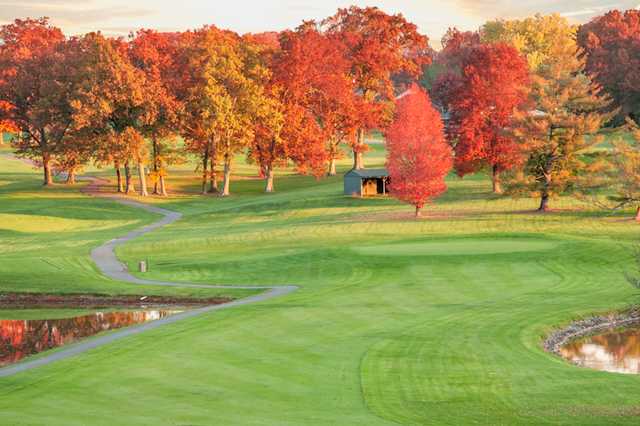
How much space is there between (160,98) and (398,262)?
48583 mm

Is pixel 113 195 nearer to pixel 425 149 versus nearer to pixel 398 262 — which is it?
pixel 425 149

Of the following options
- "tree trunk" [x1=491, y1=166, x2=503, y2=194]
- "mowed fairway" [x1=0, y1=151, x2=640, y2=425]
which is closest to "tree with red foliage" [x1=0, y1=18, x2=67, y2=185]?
"mowed fairway" [x1=0, y1=151, x2=640, y2=425]

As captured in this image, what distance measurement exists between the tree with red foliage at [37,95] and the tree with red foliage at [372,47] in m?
27.8

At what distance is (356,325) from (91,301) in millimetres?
14790

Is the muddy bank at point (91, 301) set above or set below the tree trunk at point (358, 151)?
below

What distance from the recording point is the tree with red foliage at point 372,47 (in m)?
93.1

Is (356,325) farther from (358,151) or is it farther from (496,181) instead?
(358,151)

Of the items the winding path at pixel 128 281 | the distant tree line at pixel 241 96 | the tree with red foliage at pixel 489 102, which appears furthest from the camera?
the distant tree line at pixel 241 96

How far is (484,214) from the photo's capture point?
65812 mm

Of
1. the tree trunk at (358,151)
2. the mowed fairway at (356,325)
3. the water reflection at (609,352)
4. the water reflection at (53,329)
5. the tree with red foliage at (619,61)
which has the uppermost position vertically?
the tree with red foliage at (619,61)

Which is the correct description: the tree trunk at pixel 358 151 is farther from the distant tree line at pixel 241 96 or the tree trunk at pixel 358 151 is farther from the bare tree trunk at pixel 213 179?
the bare tree trunk at pixel 213 179

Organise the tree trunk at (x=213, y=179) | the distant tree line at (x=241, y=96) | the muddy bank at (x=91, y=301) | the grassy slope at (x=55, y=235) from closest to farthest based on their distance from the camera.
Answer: the muddy bank at (x=91, y=301) < the grassy slope at (x=55, y=235) < the distant tree line at (x=241, y=96) < the tree trunk at (x=213, y=179)

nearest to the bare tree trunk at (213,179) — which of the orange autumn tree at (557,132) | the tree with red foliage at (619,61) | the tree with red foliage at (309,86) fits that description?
the tree with red foliage at (309,86)

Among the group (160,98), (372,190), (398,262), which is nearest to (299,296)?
(398,262)
